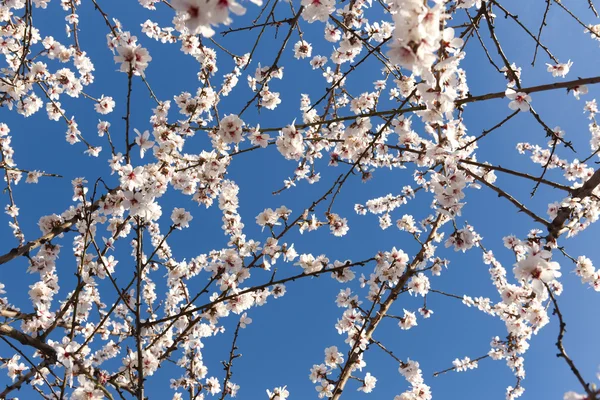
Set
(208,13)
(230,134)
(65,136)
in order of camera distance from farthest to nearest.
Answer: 1. (65,136)
2. (230,134)
3. (208,13)

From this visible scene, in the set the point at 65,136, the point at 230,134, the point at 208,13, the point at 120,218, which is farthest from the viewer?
the point at 65,136

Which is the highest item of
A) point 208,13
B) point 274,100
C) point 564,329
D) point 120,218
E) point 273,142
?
point 274,100

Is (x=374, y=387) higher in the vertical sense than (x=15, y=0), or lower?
lower

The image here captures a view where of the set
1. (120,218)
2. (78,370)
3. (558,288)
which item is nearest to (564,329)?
(78,370)

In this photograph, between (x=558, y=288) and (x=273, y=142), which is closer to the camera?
(x=273, y=142)

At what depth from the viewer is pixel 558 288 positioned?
15.7ft

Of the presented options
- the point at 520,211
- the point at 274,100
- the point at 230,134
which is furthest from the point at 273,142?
the point at 520,211

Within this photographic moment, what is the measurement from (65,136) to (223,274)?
378cm

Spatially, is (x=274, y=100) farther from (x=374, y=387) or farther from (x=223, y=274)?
(x=374, y=387)

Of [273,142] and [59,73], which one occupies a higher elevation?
[59,73]

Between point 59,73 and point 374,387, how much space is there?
5.54 meters

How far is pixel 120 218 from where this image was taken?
13.6ft

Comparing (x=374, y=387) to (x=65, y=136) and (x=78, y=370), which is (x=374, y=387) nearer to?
(x=78, y=370)

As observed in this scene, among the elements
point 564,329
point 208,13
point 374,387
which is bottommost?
point 564,329
